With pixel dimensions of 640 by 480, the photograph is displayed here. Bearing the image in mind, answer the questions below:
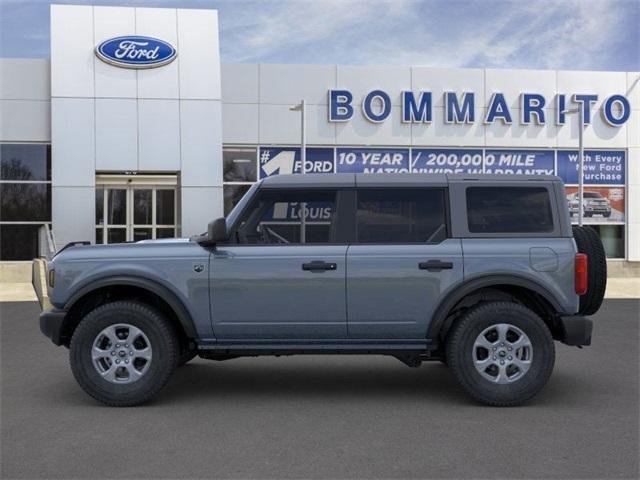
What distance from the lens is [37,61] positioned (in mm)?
20422

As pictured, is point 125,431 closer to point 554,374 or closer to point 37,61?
point 554,374

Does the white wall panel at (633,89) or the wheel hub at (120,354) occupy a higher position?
the white wall panel at (633,89)

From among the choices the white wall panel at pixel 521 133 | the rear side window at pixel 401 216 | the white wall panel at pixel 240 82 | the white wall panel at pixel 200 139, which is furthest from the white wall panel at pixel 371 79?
the rear side window at pixel 401 216

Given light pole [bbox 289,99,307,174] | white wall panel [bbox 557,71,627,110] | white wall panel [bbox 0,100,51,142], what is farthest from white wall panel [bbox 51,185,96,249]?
white wall panel [bbox 557,71,627,110]

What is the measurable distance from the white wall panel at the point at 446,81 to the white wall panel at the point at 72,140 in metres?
8.91

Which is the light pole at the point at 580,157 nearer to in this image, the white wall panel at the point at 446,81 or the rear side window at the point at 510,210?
the white wall panel at the point at 446,81

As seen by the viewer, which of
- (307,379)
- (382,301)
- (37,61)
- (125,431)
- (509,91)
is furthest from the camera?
(509,91)

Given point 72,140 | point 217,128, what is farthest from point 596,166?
point 72,140

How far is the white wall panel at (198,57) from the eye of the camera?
20391 millimetres

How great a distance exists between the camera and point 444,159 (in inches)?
870

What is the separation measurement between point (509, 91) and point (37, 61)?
12996 mm

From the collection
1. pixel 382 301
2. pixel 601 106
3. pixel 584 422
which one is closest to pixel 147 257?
pixel 382 301

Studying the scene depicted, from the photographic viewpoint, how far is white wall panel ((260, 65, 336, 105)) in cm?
2116

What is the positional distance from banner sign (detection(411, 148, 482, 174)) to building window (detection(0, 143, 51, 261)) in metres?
10.2
